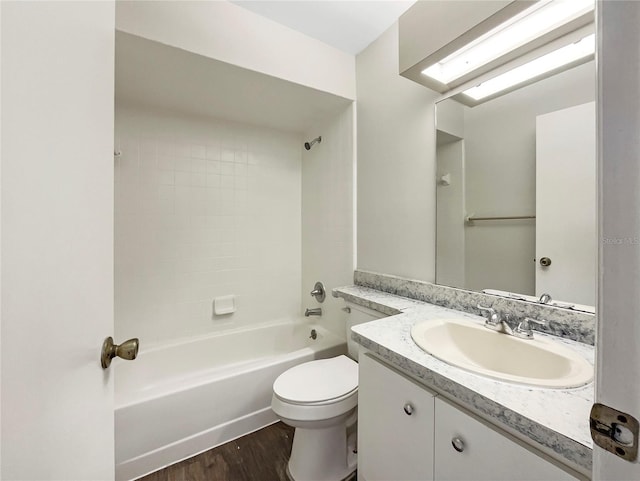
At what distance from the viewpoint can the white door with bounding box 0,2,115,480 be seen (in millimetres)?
282

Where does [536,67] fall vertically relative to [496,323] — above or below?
above

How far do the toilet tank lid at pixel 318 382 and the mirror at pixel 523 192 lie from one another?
2.24ft

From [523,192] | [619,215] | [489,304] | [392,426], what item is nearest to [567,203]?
[523,192]

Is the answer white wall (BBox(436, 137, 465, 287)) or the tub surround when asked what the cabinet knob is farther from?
white wall (BBox(436, 137, 465, 287))

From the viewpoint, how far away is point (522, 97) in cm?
104

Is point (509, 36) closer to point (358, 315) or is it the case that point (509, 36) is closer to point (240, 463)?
point (358, 315)

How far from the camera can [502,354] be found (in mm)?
891

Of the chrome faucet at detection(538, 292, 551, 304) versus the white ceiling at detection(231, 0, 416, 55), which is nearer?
the chrome faucet at detection(538, 292, 551, 304)

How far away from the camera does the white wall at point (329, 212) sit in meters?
1.88

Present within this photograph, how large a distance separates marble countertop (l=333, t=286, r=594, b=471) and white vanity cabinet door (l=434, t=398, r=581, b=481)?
29 millimetres

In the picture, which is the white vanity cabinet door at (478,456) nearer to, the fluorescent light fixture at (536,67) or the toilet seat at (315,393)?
the toilet seat at (315,393)

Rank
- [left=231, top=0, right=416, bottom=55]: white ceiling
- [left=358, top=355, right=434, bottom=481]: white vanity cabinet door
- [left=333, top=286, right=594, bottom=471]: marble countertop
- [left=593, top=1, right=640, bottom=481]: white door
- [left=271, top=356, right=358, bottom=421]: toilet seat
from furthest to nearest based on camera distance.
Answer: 1. [left=231, top=0, right=416, bottom=55]: white ceiling
2. [left=271, top=356, right=358, bottom=421]: toilet seat
3. [left=358, top=355, right=434, bottom=481]: white vanity cabinet door
4. [left=333, top=286, right=594, bottom=471]: marble countertop
5. [left=593, top=1, right=640, bottom=481]: white door

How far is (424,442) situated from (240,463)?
1.13 meters

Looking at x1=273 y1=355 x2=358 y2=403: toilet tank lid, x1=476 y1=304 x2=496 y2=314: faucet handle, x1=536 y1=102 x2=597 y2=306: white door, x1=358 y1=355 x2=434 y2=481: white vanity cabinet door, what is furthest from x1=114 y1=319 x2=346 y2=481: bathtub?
x1=536 y1=102 x2=597 y2=306: white door
